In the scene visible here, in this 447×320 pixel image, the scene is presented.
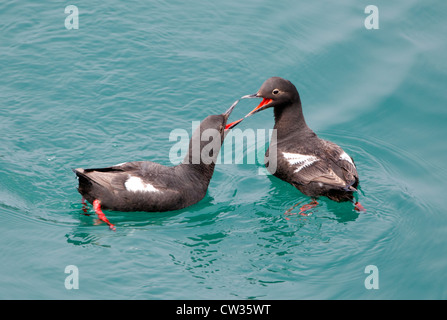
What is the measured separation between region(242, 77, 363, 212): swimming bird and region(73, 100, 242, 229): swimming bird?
0.95m

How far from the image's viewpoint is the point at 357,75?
527 inches

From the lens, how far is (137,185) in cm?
991

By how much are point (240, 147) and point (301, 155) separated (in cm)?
135

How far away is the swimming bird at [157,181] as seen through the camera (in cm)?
983

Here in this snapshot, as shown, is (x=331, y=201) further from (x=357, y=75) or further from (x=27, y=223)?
(x=27, y=223)

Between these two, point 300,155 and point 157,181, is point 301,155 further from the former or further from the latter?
point 157,181

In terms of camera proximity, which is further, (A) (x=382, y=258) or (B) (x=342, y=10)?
(B) (x=342, y=10)

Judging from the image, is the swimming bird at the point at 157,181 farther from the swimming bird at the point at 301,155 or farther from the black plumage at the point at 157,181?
the swimming bird at the point at 301,155

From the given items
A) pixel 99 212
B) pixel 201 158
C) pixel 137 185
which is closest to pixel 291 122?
pixel 201 158

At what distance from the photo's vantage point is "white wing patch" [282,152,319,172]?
10.9 meters

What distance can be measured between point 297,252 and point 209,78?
470 cm

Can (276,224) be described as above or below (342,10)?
below

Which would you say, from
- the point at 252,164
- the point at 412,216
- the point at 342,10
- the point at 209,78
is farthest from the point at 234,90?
the point at 412,216

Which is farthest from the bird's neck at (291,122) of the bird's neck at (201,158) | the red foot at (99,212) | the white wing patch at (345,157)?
the red foot at (99,212)
